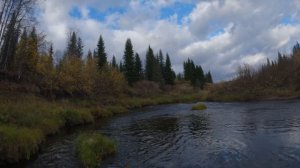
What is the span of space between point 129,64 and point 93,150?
75006 millimetres

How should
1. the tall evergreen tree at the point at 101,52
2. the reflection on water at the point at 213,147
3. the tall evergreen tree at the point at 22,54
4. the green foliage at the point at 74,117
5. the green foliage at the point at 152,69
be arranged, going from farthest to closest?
the green foliage at the point at 152,69, the tall evergreen tree at the point at 101,52, the tall evergreen tree at the point at 22,54, the green foliage at the point at 74,117, the reflection on water at the point at 213,147

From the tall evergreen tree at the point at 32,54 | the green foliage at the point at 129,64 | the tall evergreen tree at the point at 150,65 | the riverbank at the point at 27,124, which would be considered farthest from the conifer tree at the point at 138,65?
the riverbank at the point at 27,124

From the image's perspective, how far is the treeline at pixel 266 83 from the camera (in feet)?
218

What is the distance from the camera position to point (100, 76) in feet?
202

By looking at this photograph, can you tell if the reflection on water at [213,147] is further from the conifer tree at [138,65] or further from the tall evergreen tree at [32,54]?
the conifer tree at [138,65]

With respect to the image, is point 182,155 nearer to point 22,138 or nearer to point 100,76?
point 22,138

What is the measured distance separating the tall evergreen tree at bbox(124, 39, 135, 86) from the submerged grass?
233 feet

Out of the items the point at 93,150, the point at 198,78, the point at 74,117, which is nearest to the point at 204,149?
the point at 93,150

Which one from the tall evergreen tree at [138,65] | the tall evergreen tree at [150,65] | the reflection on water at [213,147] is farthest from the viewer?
the tall evergreen tree at [150,65]

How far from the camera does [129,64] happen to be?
8938 cm

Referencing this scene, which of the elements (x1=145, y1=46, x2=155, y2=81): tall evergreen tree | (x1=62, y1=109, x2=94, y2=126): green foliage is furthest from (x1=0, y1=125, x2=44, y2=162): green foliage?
(x1=145, y1=46, x2=155, y2=81): tall evergreen tree

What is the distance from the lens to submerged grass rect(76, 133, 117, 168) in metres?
13.7

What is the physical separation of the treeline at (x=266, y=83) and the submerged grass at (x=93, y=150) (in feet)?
→ 183

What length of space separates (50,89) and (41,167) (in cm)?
3190
